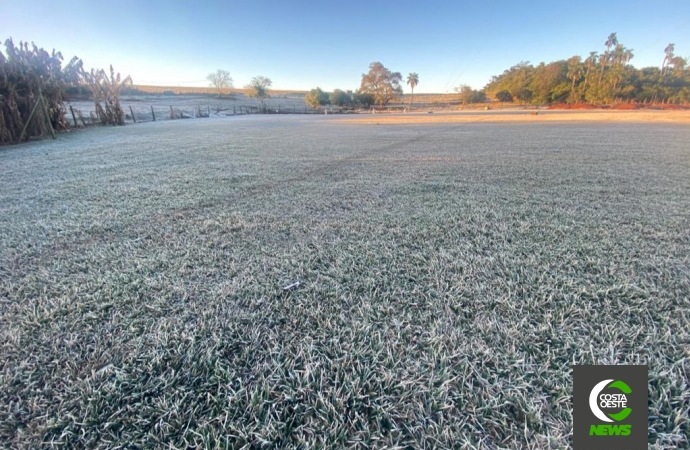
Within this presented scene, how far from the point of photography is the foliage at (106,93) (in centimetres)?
1284

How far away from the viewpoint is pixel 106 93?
13.3 metres

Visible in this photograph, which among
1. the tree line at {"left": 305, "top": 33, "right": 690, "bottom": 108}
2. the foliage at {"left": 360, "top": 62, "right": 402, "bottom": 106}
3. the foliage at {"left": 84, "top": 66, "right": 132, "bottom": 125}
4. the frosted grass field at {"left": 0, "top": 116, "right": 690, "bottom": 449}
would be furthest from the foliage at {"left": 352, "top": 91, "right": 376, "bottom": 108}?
the frosted grass field at {"left": 0, "top": 116, "right": 690, "bottom": 449}

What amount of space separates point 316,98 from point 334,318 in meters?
51.0

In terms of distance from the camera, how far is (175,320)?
3.99 ft

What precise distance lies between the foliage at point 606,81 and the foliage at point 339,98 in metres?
28.8

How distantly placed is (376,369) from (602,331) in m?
0.92

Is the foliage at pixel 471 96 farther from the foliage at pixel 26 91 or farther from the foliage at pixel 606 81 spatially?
the foliage at pixel 26 91

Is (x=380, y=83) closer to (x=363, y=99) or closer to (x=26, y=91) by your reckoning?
(x=363, y=99)

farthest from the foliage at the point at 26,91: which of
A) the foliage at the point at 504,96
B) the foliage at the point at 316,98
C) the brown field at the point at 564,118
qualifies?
the foliage at the point at 504,96

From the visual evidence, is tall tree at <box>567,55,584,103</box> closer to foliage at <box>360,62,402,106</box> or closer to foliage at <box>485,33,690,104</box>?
foliage at <box>485,33,690,104</box>

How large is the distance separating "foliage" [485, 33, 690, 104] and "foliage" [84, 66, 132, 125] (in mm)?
48898

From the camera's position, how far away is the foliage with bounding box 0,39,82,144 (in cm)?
759

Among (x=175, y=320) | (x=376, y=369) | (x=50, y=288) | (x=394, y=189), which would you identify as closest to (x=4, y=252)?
(x=50, y=288)

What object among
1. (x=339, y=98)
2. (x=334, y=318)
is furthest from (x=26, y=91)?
(x=339, y=98)
